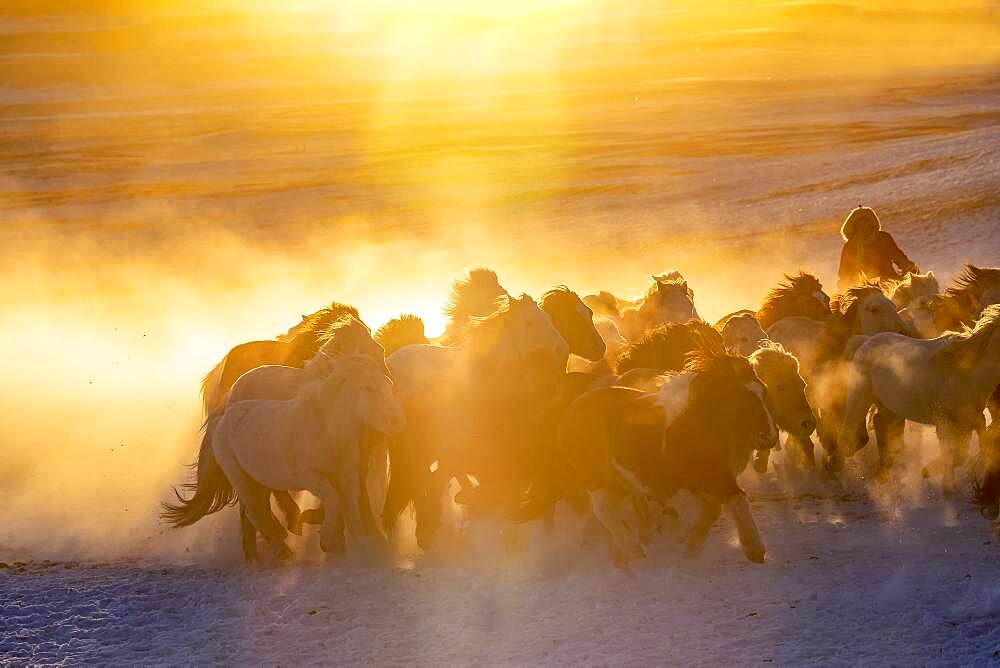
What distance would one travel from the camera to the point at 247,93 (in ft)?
200

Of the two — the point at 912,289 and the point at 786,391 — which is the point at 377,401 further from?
the point at 912,289

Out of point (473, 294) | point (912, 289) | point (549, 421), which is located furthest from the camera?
point (912, 289)

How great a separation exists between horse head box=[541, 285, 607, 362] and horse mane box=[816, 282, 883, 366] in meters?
2.22

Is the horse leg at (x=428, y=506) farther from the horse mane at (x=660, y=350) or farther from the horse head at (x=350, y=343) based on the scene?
the horse mane at (x=660, y=350)

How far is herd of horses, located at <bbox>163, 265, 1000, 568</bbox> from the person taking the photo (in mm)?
8391

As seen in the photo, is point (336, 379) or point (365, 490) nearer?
point (336, 379)

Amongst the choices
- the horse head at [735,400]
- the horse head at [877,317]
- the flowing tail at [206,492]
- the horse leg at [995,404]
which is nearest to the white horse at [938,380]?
the horse leg at [995,404]

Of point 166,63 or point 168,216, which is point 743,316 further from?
point 166,63

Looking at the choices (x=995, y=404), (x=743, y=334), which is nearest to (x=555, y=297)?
(x=743, y=334)

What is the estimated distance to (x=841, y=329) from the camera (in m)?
11.0

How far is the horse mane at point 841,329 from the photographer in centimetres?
1091

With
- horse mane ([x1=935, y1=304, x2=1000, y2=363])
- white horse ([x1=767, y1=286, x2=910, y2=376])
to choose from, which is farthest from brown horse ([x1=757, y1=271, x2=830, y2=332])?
horse mane ([x1=935, y1=304, x2=1000, y2=363])

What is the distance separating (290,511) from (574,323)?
8.69ft

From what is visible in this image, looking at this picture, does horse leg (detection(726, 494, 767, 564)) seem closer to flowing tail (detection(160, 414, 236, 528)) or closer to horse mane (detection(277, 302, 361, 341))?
horse mane (detection(277, 302, 361, 341))
